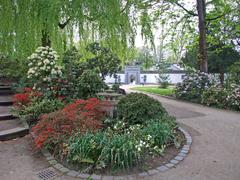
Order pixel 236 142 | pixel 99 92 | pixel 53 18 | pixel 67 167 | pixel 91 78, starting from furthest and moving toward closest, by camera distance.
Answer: pixel 99 92, pixel 91 78, pixel 236 142, pixel 53 18, pixel 67 167

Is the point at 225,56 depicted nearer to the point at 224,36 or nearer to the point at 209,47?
the point at 209,47

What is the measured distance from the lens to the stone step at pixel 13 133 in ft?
14.0

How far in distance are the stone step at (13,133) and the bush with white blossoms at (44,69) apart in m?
2.48

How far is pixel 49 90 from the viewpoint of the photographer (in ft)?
21.8

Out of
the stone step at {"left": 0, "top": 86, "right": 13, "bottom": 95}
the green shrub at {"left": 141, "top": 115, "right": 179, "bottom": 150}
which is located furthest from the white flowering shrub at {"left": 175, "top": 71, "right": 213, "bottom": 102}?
the stone step at {"left": 0, "top": 86, "right": 13, "bottom": 95}

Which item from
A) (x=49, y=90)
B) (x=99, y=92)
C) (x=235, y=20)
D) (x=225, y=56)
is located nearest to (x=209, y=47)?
(x=225, y=56)

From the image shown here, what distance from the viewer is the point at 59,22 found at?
4.00 meters

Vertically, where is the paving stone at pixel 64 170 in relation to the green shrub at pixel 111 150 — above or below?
below

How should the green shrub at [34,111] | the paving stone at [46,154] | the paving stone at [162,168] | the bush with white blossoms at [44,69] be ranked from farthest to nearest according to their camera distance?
the bush with white blossoms at [44,69], the green shrub at [34,111], the paving stone at [46,154], the paving stone at [162,168]

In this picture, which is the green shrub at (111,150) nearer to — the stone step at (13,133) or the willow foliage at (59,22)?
the stone step at (13,133)

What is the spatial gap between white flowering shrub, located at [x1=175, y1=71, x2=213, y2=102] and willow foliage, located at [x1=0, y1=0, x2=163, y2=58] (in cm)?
703

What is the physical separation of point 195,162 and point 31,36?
3784mm

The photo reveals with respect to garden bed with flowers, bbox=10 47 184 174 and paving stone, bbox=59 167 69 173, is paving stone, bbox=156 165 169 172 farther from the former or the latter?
paving stone, bbox=59 167 69 173

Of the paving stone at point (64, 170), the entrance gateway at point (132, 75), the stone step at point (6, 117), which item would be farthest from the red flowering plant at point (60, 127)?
the entrance gateway at point (132, 75)
